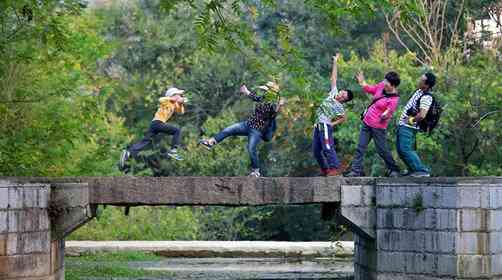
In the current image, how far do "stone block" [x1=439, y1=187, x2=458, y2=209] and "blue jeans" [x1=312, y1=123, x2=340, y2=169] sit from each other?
2243 mm

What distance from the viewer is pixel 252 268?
2509 cm

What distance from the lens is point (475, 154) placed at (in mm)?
32719

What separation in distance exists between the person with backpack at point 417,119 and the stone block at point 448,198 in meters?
0.99

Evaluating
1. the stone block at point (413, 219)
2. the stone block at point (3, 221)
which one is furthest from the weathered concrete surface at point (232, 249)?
the stone block at point (3, 221)

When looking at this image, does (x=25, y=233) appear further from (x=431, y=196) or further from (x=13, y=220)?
(x=431, y=196)

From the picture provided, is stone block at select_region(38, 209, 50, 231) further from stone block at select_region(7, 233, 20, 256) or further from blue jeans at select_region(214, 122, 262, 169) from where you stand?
blue jeans at select_region(214, 122, 262, 169)

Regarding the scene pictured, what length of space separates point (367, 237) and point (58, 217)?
14.5 ft

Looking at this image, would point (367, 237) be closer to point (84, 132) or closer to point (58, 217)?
point (58, 217)

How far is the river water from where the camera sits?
77.0ft

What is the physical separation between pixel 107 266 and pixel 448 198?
9500mm


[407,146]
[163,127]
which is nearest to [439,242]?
[407,146]

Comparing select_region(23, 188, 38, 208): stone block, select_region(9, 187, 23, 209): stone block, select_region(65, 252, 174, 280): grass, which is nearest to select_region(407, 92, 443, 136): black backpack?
select_region(23, 188, 38, 208): stone block

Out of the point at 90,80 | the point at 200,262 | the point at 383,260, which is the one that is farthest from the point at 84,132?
the point at 383,260

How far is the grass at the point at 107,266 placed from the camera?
22.7m
